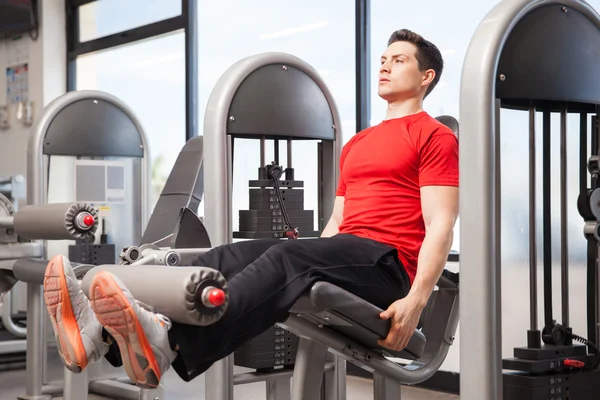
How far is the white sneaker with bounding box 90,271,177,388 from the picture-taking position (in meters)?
1.47

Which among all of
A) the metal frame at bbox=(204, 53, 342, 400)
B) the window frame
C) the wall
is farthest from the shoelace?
the wall

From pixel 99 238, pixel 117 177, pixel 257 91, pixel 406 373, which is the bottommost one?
pixel 406 373

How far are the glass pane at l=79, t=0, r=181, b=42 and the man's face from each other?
2999 mm

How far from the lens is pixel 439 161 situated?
1994mm

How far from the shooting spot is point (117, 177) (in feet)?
12.7

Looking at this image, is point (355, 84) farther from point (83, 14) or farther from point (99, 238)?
point (83, 14)

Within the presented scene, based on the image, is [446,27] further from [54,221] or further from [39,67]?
[39,67]

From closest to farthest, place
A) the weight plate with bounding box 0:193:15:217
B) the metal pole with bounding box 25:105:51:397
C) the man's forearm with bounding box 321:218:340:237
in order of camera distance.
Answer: the man's forearm with bounding box 321:218:340:237 → the metal pole with bounding box 25:105:51:397 → the weight plate with bounding box 0:193:15:217

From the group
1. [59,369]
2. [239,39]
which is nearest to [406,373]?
[59,369]

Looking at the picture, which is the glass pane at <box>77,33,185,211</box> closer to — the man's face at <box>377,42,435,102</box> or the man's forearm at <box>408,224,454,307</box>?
the man's face at <box>377,42,435,102</box>

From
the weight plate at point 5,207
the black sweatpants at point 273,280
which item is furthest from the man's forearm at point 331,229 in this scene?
the weight plate at point 5,207

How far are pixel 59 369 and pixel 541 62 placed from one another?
2.72 metres

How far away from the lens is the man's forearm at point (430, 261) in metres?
1.87

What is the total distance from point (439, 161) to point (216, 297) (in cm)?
79
